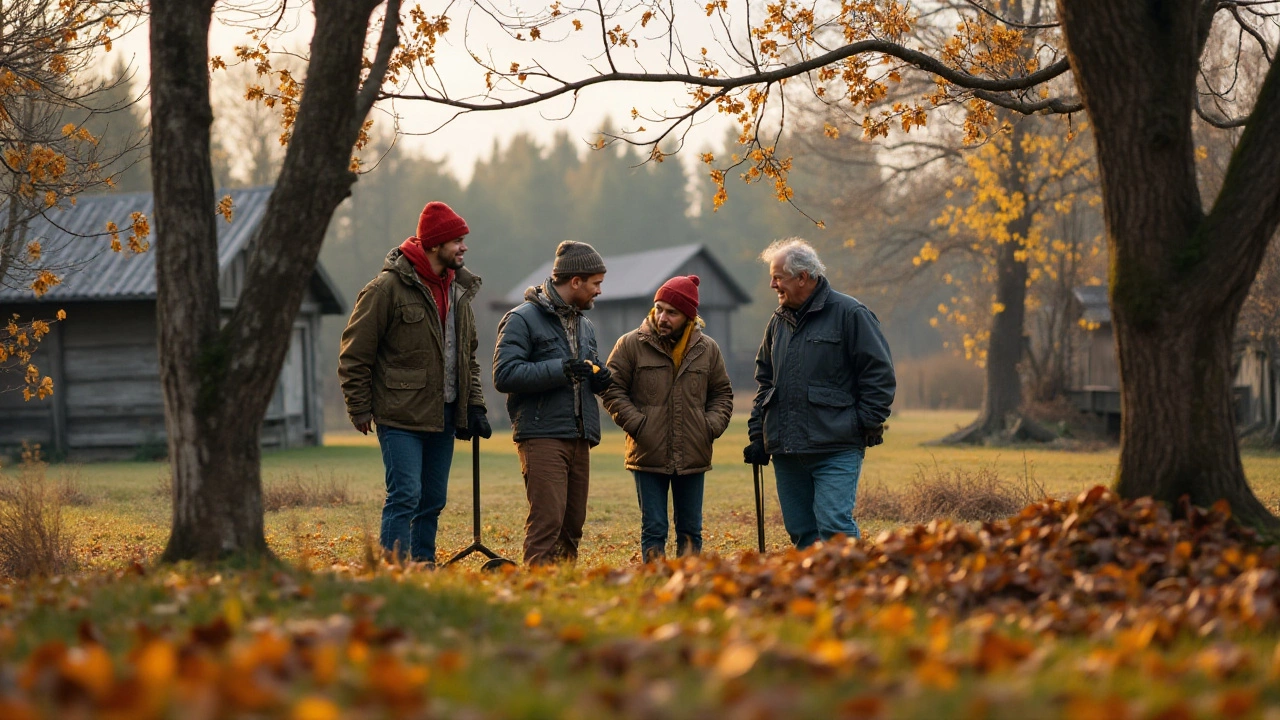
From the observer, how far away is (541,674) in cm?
307

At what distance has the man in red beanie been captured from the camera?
6750mm

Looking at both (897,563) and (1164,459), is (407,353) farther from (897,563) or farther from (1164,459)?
(1164,459)

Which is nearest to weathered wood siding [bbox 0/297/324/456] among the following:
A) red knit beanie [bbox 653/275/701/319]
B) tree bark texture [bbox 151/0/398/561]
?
red knit beanie [bbox 653/275/701/319]

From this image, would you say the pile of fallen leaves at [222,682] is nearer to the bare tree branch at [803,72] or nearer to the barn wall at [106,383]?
the bare tree branch at [803,72]

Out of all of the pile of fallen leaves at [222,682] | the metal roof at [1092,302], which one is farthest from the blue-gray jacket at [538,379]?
the metal roof at [1092,302]

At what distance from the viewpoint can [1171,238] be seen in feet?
18.4

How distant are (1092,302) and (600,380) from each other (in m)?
22.5

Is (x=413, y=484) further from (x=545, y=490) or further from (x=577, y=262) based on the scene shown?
(x=577, y=262)

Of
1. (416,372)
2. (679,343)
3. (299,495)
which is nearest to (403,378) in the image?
(416,372)

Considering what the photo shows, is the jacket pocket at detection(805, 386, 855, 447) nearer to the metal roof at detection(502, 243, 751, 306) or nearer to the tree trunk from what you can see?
the tree trunk

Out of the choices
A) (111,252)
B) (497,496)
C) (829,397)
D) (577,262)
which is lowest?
(497,496)

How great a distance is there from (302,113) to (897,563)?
3377 millimetres

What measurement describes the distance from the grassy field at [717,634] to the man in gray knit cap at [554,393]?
1151 millimetres

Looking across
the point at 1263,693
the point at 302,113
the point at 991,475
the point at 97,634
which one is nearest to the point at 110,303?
the point at 991,475
